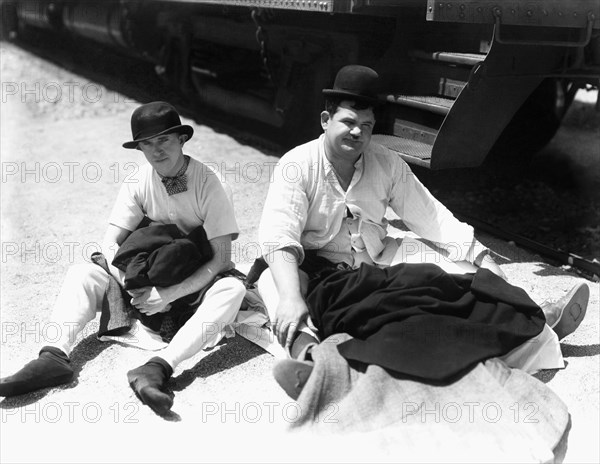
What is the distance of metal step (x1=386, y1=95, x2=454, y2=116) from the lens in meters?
4.57

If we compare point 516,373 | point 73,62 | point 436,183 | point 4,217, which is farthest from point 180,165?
point 73,62

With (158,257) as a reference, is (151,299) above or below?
below

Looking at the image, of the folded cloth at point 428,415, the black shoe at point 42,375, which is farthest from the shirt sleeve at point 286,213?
the black shoe at point 42,375

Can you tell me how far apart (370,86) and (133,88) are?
8.05 m

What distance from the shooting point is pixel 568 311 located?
3.37 metres

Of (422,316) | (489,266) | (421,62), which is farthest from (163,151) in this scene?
(421,62)

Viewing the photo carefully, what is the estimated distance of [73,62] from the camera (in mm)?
13016

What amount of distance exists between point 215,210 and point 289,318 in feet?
2.46

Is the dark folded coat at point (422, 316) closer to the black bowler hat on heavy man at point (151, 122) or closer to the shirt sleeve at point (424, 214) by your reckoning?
the shirt sleeve at point (424, 214)

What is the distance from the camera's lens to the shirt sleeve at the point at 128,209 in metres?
3.44

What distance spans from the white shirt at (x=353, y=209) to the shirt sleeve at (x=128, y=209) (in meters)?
0.63

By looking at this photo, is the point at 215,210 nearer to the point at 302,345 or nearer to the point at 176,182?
the point at 176,182

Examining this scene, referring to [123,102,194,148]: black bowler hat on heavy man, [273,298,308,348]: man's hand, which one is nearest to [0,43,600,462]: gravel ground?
[273,298,308,348]: man's hand

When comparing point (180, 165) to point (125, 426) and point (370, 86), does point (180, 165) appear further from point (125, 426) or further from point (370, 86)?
point (125, 426)
